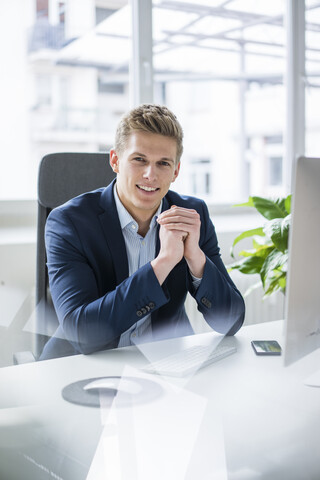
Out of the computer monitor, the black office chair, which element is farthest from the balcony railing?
the computer monitor

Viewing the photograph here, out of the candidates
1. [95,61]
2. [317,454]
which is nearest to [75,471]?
[317,454]

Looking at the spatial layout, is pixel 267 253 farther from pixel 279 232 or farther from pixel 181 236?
pixel 181 236

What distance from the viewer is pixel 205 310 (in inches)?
57.5

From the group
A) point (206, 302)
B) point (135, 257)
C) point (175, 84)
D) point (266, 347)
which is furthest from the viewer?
point (175, 84)

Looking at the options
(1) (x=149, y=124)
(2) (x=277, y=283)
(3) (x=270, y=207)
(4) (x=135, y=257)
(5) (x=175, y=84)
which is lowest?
(2) (x=277, y=283)

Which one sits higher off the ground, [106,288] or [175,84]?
[175,84]

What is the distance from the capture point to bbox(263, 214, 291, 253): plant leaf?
212 centimetres

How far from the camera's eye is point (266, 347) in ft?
4.02

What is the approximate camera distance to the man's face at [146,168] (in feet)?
4.99

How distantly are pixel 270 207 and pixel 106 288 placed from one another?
1.10 metres

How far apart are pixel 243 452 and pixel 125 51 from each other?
2313mm

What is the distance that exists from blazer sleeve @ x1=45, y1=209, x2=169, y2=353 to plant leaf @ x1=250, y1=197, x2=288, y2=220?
1.12 metres

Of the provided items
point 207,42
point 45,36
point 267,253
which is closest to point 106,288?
point 267,253

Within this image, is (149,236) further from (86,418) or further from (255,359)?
(86,418)
